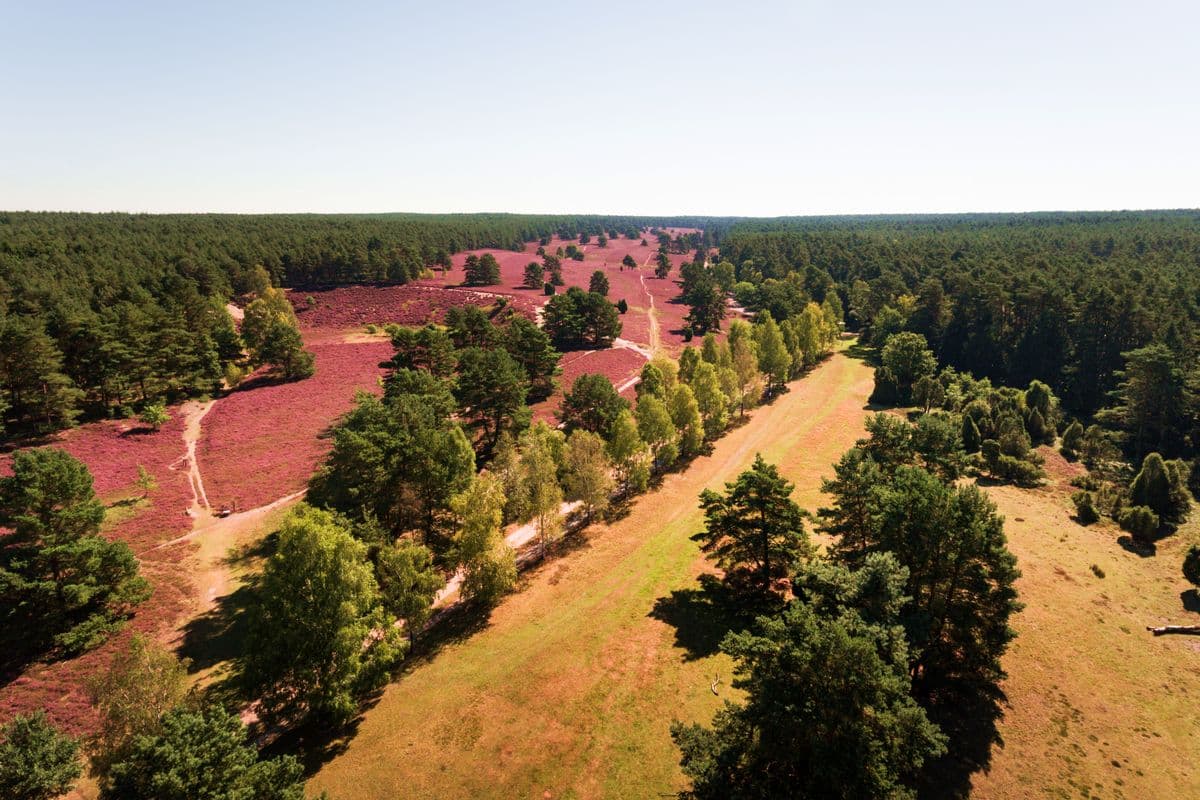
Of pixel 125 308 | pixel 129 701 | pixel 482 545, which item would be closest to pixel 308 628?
pixel 129 701

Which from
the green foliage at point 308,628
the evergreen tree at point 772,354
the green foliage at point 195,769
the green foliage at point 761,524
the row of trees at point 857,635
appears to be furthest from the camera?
the evergreen tree at point 772,354

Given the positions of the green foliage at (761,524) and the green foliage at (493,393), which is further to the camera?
the green foliage at (493,393)

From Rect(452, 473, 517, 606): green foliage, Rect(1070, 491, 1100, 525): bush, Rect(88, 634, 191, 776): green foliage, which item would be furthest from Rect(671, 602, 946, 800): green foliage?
Rect(1070, 491, 1100, 525): bush

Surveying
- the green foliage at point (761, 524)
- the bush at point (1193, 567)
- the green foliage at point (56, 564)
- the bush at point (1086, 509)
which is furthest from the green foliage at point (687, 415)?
the green foliage at point (56, 564)

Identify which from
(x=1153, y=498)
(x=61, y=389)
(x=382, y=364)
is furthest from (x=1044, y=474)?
(x=61, y=389)

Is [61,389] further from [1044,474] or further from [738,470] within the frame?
[1044,474]

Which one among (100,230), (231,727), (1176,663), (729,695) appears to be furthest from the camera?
(100,230)

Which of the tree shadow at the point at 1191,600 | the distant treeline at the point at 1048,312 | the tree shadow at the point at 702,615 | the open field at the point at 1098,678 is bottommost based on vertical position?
the tree shadow at the point at 702,615

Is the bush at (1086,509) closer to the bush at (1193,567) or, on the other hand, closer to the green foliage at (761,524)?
the bush at (1193,567)
